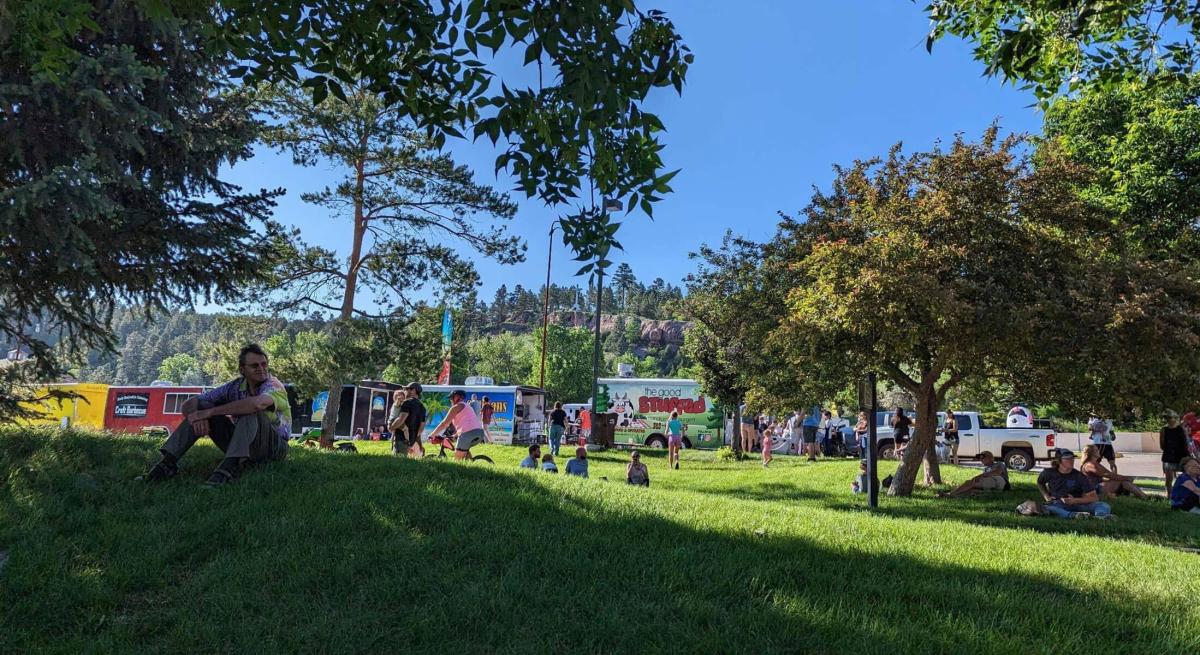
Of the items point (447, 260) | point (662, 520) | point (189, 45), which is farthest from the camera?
point (447, 260)

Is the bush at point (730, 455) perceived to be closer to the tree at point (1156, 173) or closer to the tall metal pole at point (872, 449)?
the tree at point (1156, 173)

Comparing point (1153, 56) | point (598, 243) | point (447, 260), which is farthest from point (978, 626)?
point (447, 260)

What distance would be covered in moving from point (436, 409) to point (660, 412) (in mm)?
9334

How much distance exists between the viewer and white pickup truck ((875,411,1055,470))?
2105cm

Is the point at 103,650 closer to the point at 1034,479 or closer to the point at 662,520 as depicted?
the point at 662,520

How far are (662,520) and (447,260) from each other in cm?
1493

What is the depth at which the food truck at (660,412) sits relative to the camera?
2870 cm

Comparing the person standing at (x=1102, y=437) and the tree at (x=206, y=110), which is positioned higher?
the tree at (x=206, y=110)

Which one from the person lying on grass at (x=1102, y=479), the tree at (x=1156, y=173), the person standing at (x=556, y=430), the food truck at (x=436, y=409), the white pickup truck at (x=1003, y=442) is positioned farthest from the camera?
the food truck at (x=436, y=409)

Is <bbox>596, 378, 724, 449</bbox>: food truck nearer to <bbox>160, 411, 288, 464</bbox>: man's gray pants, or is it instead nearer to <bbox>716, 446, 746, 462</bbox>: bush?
<bbox>716, 446, 746, 462</bbox>: bush

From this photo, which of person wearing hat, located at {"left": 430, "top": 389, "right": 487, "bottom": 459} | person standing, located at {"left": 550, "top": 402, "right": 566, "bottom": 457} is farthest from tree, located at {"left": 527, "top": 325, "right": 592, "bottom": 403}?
person wearing hat, located at {"left": 430, "top": 389, "right": 487, "bottom": 459}

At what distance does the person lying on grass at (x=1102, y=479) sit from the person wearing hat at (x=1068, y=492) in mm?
558

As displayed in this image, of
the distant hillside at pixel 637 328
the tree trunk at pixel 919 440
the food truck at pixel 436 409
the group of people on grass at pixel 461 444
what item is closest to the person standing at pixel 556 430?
the group of people on grass at pixel 461 444

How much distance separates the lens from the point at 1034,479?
14.5 metres
